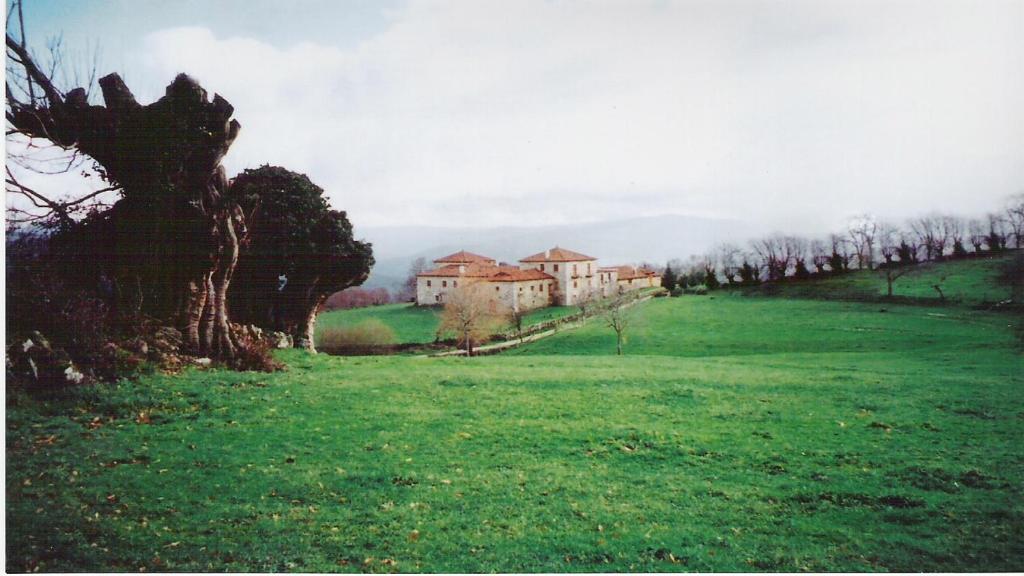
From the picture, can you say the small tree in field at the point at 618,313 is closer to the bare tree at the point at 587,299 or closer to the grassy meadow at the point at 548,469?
the bare tree at the point at 587,299

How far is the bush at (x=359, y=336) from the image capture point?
38.2 ft

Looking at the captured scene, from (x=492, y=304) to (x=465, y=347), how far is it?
2987mm

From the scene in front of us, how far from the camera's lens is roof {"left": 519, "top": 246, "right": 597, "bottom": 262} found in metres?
9.39

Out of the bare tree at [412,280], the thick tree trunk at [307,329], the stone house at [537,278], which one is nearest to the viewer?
the stone house at [537,278]

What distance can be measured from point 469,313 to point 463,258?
1.36 metres

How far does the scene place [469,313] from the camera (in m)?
10.7

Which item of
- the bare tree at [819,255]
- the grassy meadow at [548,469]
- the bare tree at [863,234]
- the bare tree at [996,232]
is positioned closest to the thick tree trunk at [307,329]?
the grassy meadow at [548,469]

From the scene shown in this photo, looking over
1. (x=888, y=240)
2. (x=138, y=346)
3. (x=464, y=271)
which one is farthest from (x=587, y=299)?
(x=138, y=346)

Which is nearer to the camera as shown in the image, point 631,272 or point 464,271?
point 631,272

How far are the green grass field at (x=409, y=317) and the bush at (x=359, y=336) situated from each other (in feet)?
0.35

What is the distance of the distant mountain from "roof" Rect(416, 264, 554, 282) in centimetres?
40

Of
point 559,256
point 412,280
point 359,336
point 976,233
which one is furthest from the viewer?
point 359,336

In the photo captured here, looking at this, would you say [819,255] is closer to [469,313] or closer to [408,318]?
[469,313]

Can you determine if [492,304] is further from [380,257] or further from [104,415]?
[104,415]
